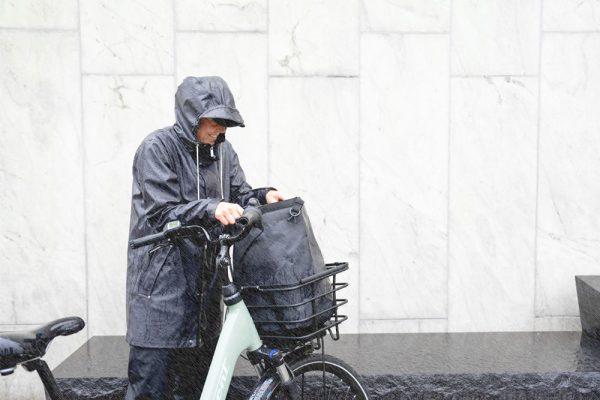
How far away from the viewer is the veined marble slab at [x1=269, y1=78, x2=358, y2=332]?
485cm

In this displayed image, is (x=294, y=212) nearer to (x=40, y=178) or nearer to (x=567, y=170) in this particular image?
(x=40, y=178)

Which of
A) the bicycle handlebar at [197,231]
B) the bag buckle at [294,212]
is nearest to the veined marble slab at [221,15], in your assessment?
the bag buckle at [294,212]

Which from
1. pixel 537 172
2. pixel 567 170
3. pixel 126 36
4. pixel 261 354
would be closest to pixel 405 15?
pixel 537 172

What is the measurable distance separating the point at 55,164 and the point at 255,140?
4.39 ft

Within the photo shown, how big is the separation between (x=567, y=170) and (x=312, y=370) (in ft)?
8.69

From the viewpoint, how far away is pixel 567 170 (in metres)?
4.95

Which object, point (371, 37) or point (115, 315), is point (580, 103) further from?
point (115, 315)

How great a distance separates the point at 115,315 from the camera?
490 centimetres

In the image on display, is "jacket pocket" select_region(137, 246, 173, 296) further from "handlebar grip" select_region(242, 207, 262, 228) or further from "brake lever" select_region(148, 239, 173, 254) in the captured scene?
"handlebar grip" select_region(242, 207, 262, 228)

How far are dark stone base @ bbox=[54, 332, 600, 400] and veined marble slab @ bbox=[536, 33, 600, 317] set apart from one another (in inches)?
20.9

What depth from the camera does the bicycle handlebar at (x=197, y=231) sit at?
9.18 feet

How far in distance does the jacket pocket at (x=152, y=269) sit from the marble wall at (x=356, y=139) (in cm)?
167

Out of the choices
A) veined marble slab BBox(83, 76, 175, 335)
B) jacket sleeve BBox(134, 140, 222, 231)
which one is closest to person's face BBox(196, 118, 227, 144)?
jacket sleeve BBox(134, 140, 222, 231)

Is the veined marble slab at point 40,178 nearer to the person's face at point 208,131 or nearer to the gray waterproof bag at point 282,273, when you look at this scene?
the person's face at point 208,131
